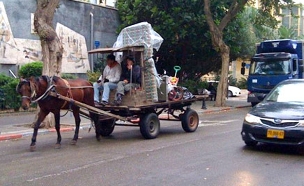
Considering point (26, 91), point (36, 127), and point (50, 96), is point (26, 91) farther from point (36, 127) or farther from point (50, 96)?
point (36, 127)

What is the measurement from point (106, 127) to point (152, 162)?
168 inches

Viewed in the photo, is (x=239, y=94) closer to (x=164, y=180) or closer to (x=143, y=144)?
(x=143, y=144)

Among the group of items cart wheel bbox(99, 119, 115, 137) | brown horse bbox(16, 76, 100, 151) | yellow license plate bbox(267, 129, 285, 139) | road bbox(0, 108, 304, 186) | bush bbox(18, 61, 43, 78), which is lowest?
road bbox(0, 108, 304, 186)

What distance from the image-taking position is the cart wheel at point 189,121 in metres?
14.4

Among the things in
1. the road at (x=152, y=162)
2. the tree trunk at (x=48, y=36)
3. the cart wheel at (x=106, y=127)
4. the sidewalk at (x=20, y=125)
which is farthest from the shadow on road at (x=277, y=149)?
the tree trunk at (x=48, y=36)

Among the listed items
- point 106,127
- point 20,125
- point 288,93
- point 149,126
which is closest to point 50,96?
point 106,127

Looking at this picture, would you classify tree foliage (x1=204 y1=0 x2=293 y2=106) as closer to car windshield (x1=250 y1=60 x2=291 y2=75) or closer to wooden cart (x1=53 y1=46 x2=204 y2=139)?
car windshield (x1=250 y1=60 x2=291 y2=75)

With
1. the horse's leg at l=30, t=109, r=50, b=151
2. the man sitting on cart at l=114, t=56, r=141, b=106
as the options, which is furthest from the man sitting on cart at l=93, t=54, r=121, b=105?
the horse's leg at l=30, t=109, r=50, b=151

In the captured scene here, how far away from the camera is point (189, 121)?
14.6 m

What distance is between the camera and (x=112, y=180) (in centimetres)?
812

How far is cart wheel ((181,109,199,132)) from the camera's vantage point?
1444 cm

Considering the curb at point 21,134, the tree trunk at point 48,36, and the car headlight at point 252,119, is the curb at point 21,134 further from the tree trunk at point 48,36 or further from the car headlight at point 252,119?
the car headlight at point 252,119

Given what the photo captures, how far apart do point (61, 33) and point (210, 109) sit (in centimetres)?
855

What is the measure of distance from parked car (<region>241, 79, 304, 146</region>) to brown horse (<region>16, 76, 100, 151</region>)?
13.6 ft
